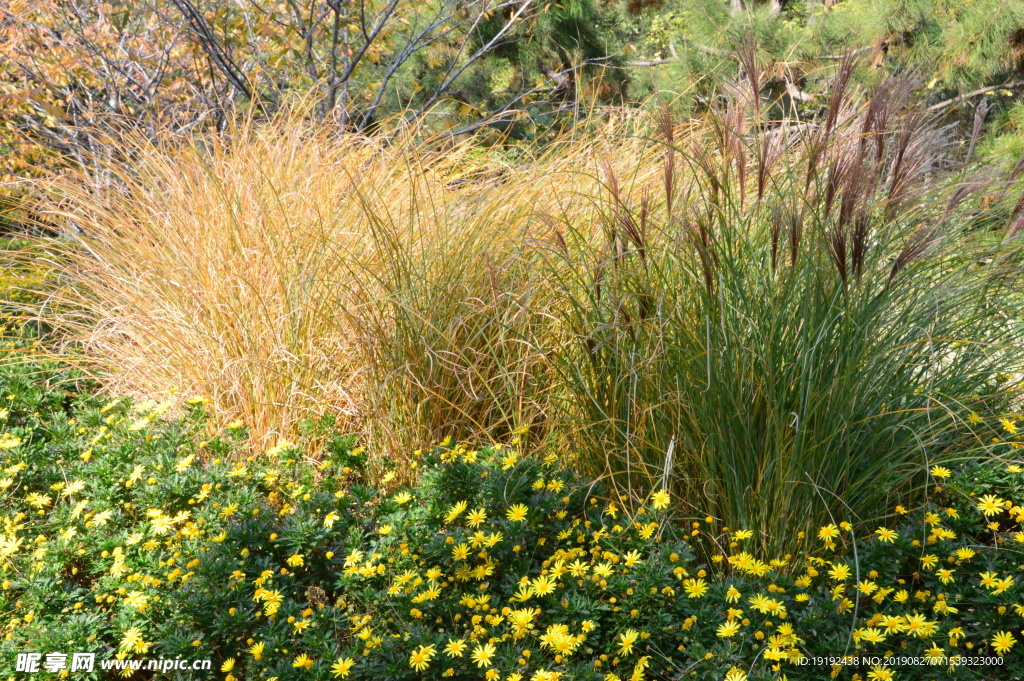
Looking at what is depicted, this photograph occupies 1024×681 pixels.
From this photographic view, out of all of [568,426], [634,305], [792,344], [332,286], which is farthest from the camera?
[332,286]

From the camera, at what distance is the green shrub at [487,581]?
2.07m

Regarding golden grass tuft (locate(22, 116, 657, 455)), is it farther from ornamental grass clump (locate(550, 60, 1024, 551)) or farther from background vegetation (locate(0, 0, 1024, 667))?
ornamental grass clump (locate(550, 60, 1024, 551))

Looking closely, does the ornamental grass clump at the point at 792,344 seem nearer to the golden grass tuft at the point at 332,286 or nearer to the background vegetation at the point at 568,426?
the background vegetation at the point at 568,426

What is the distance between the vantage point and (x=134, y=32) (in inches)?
286

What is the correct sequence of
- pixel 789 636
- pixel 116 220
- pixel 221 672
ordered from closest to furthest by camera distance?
pixel 789 636 < pixel 221 672 < pixel 116 220

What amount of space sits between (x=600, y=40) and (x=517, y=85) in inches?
46.4

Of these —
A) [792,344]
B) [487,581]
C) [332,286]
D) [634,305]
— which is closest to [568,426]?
[634,305]

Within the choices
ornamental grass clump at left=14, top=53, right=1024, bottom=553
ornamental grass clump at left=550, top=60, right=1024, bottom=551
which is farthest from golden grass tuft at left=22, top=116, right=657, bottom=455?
ornamental grass clump at left=550, top=60, right=1024, bottom=551

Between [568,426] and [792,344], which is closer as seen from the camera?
[792,344]

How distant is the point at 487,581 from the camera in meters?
2.43

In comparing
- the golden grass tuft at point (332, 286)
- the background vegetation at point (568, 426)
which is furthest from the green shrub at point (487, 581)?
the golden grass tuft at point (332, 286)

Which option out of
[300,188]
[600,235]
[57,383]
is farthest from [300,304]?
[57,383]

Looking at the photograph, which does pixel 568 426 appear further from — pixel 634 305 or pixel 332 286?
pixel 332 286

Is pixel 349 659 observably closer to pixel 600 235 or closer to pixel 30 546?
pixel 30 546
